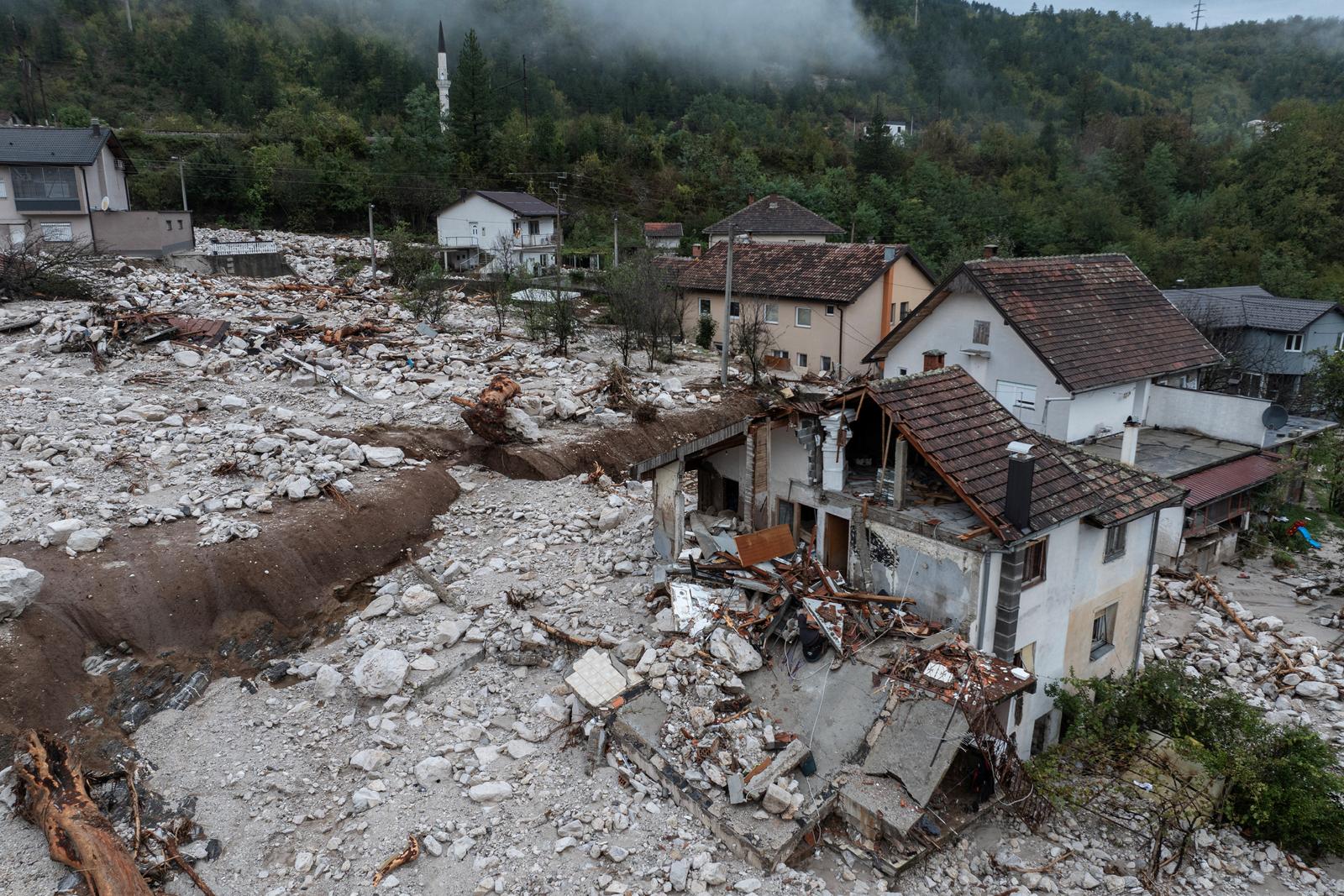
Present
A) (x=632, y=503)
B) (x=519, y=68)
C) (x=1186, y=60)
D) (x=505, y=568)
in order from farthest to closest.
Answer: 1. (x=1186, y=60)
2. (x=519, y=68)
3. (x=632, y=503)
4. (x=505, y=568)

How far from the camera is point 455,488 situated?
673 inches

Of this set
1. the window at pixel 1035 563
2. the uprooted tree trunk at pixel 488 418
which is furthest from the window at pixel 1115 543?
the uprooted tree trunk at pixel 488 418

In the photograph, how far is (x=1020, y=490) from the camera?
33.4 ft

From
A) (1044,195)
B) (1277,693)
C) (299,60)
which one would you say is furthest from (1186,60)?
(1277,693)

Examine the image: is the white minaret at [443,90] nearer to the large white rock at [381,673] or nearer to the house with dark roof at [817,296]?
the house with dark roof at [817,296]

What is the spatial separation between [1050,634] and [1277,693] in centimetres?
628

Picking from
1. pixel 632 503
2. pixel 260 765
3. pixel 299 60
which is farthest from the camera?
pixel 299 60

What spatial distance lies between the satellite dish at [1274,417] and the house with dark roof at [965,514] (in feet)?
35.3

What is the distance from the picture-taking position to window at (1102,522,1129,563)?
39.9 feet

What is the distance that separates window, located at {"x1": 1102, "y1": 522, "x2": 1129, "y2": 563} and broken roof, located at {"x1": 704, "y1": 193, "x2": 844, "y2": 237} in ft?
113

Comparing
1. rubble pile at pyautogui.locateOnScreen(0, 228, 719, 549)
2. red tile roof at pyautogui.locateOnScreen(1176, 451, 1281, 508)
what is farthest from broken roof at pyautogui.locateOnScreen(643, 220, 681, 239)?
red tile roof at pyautogui.locateOnScreen(1176, 451, 1281, 508)

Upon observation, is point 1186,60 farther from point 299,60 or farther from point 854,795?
point 854,795

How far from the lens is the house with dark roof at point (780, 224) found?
44906mm

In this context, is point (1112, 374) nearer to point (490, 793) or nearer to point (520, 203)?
point (490, 793)
